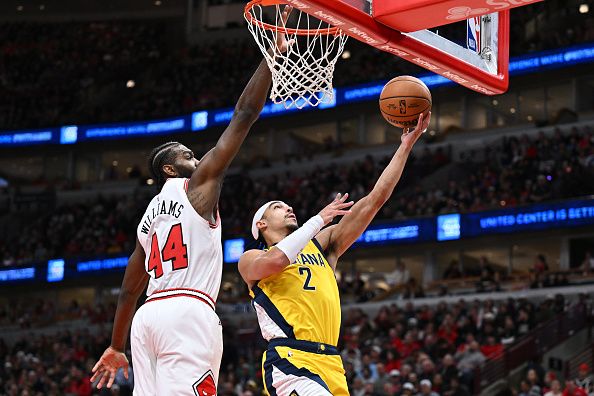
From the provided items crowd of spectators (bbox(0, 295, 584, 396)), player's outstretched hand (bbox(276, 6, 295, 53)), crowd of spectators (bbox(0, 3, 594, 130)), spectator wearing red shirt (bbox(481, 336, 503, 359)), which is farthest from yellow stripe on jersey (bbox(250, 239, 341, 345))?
crowd of spectators (bbox(0, 3, 594, 130))

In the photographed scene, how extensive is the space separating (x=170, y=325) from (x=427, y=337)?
13619mm

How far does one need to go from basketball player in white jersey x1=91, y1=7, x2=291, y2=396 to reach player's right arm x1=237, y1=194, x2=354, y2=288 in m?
Answer: 0.33

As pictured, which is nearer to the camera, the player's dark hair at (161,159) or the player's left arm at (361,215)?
the player's dark hair at (161,159)

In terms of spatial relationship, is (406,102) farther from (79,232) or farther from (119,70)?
(119,70)

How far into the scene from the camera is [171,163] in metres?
5.95

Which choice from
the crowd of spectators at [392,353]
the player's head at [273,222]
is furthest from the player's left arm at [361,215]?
the crowd of spectators at [392,353]

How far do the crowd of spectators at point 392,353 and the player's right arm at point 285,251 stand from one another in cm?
958

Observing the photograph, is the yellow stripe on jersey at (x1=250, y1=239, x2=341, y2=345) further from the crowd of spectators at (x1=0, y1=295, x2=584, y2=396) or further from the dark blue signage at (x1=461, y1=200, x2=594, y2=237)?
the dark blue signage at (x1=461, y1=200, x2=594, y2=237)

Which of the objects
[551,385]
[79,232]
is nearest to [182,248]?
[551,385]

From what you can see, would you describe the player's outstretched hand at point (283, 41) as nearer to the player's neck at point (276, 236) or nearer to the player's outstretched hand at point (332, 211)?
the player's outstretched hand at point (332, 211)

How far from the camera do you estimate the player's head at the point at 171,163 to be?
5.95m

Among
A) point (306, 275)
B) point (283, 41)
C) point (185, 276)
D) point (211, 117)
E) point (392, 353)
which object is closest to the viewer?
point (185, 276)

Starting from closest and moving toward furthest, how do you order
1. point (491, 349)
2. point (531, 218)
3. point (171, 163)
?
point (171, 163)
point (491, 349)
point (531, 218)

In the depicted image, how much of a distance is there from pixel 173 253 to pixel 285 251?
0.65 m
